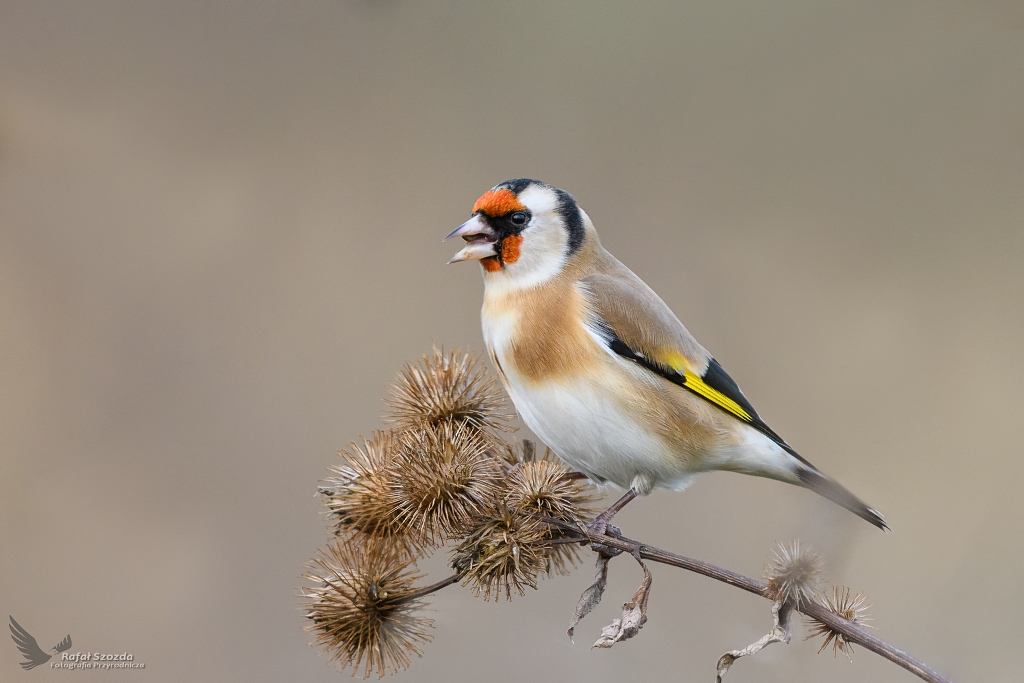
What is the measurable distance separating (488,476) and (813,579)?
0.35m

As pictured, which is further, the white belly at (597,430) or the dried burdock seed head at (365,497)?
the white belly at (597,430)

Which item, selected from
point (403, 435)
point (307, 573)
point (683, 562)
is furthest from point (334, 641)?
point (683, 562)

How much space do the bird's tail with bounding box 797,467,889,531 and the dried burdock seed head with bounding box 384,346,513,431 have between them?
414 millimetres

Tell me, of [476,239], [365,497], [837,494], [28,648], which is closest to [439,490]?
[365,497]

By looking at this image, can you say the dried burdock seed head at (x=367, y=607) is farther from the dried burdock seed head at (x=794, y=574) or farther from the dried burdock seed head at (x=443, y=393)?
the dried burdock seed head at (x=794, y=574)

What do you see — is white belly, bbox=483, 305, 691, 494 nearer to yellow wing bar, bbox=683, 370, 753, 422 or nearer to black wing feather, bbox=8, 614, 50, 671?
yellow wing bar, bbox=683, 370, 753, 422

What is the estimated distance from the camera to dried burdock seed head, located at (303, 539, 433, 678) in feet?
2.64

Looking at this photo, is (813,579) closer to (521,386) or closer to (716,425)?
(716,425)

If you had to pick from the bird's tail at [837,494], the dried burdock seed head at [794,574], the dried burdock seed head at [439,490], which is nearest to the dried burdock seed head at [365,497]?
the dried burdock seed head at [439,490]

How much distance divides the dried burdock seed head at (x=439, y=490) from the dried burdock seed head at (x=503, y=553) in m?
0.02

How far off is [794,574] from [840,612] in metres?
0.14

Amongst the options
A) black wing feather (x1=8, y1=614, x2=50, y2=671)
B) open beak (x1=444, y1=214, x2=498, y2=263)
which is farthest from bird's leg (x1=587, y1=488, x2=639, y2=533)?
black wing feather (x1=8, y1=614, x2=50, y2=671)

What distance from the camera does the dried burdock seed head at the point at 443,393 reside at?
3.08 feet

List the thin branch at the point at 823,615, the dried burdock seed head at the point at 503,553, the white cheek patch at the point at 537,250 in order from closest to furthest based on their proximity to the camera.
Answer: the thin branch at the point at 823,615
the dried burdock seed head at the point at 503,553
the white cheek patch at the point at 537,250
